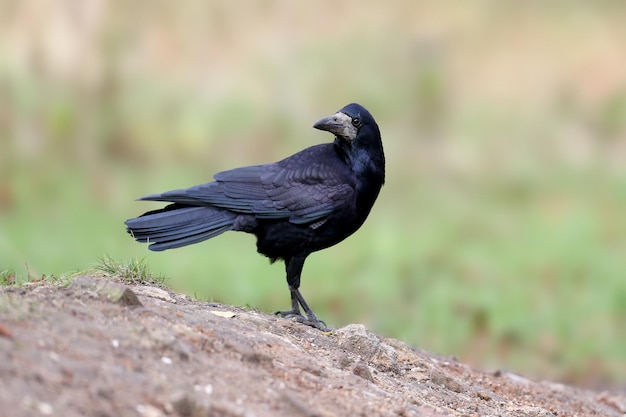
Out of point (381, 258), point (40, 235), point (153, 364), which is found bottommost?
point (153, 364)

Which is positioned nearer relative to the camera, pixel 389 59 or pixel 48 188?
pixel 48 188

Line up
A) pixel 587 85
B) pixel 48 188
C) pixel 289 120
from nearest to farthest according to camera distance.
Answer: pixel 48 188, pixel 289 120, pixel 587 85

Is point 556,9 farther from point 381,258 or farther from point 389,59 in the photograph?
point 381,258

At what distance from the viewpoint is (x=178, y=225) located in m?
6.39

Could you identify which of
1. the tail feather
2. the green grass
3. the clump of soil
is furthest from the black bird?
the clump of soil

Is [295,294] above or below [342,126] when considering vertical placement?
below

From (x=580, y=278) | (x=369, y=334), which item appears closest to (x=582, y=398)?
(x=369, y=334)

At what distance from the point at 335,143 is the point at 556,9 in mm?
8807

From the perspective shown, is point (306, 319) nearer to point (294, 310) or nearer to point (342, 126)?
point (294, 310)

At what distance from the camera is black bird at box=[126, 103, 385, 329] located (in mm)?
6426

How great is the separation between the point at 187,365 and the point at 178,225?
2.34 meters

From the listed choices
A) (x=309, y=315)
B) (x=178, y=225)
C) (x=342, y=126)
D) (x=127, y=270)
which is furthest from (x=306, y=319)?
(x=342, y=126)

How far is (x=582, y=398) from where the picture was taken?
7.08 m

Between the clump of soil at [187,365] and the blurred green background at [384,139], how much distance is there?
4.89 m
